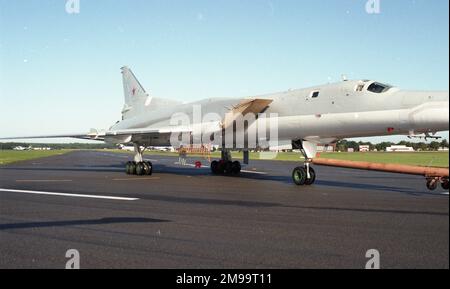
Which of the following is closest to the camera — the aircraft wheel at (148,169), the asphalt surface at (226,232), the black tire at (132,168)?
the asphalt surface at (226,232)

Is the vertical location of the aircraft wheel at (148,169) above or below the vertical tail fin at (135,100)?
below

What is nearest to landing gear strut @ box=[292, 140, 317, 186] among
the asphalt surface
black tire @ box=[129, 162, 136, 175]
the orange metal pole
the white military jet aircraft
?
the white military jet aircraft

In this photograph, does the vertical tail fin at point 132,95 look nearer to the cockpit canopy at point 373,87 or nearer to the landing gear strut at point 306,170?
the landing gear strut at point 306,170

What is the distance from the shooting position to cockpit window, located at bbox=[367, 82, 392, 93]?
1401 centimetres

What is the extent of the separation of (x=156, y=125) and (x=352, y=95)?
1320 cm

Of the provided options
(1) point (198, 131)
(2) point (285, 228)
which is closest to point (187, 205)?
(2) point (285, 228)

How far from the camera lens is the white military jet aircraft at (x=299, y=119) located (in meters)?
13.6

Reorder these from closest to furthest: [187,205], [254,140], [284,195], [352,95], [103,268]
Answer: [103,268] → [187,205] → [284,195] → [352,95] → [254,140]

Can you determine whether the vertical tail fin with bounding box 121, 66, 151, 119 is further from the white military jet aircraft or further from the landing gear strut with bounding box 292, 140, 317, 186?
the landing gear strut with bounding box 292, 140, 317, 186

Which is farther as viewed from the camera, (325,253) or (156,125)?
(156,125)

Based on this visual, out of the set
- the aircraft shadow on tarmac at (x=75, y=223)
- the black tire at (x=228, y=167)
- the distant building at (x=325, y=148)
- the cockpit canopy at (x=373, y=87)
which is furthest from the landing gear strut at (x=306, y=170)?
the aircraft shadow on tarmac at (x=75, y=223)

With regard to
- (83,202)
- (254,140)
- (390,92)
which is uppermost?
(390,92)

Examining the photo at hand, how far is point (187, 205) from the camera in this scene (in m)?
10.9
